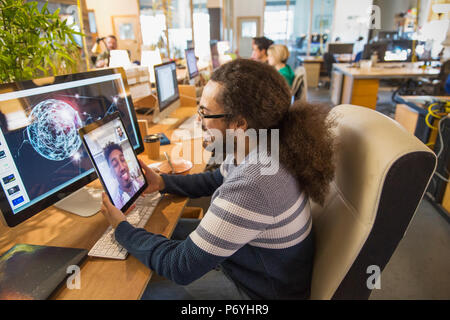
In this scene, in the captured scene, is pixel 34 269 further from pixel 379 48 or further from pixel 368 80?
pixel 379 48

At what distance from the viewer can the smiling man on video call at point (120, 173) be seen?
896mm

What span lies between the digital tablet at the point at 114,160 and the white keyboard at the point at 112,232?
0.20 feet

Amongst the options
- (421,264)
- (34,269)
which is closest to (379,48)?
(421,264)

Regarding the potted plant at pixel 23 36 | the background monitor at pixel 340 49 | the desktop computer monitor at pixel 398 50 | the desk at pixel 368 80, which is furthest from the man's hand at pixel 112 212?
the background monitor at pixel 340 49

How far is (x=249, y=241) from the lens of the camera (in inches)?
31.8

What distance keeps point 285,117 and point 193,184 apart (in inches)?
20.1

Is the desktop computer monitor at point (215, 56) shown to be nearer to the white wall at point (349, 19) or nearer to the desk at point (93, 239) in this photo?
the desk at point (93, 239)

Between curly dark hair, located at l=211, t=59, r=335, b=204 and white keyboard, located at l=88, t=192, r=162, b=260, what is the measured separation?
1.51 feet

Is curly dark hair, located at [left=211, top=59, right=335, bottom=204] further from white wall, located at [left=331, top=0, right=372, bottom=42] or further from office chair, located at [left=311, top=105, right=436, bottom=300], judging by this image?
white wall, located at [left=331, top=0, right=372, bottom=42]

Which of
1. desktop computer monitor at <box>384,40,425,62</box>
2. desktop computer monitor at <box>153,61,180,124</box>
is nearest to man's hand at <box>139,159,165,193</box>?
desktop computer monitor at <box>153,61,180,124</box>

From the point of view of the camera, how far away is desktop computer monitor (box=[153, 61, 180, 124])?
1.96 m

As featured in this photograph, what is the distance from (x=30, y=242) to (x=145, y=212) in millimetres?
349
